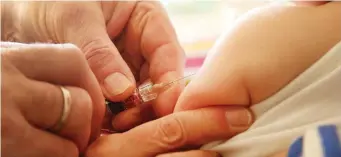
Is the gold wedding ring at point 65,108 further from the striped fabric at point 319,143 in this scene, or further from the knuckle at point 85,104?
the striped fabric at point 319,143

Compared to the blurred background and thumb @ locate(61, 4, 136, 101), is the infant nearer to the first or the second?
thumb @ locate(61, 4, 136, 101)

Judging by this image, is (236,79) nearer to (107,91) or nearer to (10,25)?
(107,91)

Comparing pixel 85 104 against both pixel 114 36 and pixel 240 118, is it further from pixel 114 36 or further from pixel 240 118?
pixel 114 36

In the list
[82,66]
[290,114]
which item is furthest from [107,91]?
[290,114]

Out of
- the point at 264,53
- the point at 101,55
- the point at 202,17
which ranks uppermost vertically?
the point at 264,53

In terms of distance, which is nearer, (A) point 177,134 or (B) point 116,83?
(A) point 177,134

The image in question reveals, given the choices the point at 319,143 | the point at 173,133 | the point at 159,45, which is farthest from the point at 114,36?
the point at 319,143
